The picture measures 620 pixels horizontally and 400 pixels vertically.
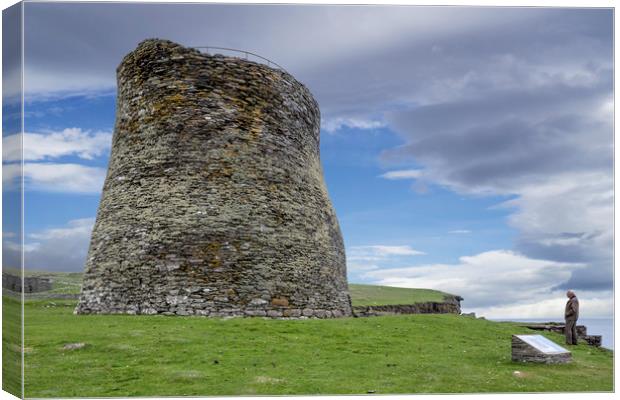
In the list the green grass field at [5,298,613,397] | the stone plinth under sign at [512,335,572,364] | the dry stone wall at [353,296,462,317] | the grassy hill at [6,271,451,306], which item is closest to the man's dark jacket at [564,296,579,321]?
the green grass field at [5,298,613,397]

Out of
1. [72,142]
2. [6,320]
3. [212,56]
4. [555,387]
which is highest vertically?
[212,56]

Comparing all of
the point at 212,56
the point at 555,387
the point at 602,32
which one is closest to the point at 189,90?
the point at 212,56

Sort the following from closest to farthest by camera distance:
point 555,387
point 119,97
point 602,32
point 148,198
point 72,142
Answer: point 555,387, point 602,32, point 72,142, point 148,198, point 119,97

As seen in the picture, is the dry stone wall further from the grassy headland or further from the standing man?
the grassy headland

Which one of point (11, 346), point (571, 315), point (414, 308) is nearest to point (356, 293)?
point (414, 308)

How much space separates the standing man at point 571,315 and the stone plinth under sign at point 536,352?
3433 mm

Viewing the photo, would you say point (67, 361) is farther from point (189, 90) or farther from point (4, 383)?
point (189, 90)

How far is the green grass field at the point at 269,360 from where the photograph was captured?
1366 cm

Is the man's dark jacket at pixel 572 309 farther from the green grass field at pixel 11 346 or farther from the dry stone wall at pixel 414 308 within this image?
the green grass field at pixel 11 346

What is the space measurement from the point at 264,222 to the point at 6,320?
1061 centimetres

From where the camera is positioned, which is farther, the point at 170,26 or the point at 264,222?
the point at 264,222

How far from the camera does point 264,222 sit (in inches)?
923

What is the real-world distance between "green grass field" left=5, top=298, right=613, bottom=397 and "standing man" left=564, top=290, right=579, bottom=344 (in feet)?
1.36

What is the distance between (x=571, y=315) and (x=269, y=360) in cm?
1022
